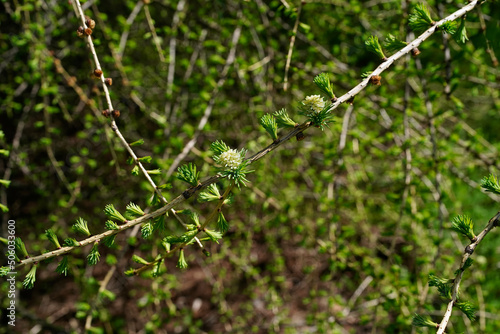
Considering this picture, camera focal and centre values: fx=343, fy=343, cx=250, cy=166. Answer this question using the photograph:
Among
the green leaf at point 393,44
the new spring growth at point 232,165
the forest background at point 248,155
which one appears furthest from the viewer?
the forest background at point 248,155

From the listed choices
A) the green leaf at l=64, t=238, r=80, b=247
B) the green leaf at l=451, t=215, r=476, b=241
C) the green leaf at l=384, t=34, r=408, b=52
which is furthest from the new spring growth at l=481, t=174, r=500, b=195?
A: the green leaf at l=64, t=238, r=80, b=247

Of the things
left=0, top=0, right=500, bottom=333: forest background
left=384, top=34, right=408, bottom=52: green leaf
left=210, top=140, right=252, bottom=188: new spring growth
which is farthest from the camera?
left=0, top=0, right=500, bottom=333: forest background

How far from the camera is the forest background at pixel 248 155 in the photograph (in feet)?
5.60

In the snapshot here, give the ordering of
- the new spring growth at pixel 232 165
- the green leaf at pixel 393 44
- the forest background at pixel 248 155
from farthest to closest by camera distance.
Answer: the forest background at pixel 248 155
the green leaf at pixel 393 44
the new spring growth at pixel 232 165

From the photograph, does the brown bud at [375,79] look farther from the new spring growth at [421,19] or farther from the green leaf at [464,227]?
the green leaf at [464,227]

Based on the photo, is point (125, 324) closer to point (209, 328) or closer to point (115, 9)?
point (209, 328)

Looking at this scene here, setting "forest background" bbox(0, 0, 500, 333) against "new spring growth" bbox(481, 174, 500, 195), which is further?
"forest background" bbox(0, 0, 500, 333)

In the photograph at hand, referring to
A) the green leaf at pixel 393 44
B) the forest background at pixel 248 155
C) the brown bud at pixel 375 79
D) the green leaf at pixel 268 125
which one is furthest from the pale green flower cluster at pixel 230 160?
the forest background at pixel 248 155

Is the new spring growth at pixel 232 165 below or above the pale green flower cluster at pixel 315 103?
below

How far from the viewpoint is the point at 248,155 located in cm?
230

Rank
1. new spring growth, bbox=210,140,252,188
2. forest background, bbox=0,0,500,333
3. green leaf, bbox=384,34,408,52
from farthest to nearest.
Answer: forest background, bbox=0,0,500,333
green leaf, bbox=384,34,408,52
new spring growth, bbox=210,140,252,188

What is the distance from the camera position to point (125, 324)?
2.52 m

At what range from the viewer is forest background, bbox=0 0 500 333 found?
1.71 metres

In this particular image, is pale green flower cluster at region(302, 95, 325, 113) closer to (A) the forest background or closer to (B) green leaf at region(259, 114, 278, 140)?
(B) green leaf at region(259, 114, 278, 140)
